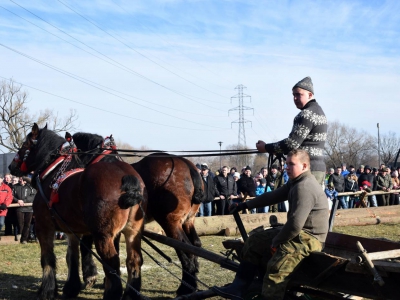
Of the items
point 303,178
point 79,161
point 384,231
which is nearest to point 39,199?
point 79,161

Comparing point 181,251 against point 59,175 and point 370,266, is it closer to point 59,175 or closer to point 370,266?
point 59,175

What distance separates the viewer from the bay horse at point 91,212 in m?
5.94

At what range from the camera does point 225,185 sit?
15.4 meters

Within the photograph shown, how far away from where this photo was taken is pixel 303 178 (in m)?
4.40

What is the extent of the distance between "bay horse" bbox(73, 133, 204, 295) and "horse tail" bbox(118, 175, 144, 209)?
3.00 ft

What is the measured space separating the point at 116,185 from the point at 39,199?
1.44 metres

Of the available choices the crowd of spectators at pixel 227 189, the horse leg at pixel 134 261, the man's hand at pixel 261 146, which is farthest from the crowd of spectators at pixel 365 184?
the man's hand at pixel 261 146

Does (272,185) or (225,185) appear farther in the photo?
(225,185)

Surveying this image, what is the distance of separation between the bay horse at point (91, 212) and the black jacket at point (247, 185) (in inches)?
360

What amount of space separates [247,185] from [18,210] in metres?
6.76

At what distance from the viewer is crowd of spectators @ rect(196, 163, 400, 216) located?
15219mm

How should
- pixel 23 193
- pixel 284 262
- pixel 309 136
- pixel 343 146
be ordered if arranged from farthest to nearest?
pixel 343 146 < pixel 23 193 < pixel 309 136 < pixel 284 262

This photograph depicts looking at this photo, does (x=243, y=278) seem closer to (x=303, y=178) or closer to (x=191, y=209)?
(x=303, y=178)

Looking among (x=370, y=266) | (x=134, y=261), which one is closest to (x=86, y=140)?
(x=134, y=261)
